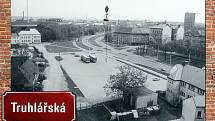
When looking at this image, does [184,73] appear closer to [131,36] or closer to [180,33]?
[180,33]

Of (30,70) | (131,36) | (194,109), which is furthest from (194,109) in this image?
(30,70)

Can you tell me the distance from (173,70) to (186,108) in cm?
74

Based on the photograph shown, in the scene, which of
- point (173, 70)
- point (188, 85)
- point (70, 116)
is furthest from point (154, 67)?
point (70, 116)

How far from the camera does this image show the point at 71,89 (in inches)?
199

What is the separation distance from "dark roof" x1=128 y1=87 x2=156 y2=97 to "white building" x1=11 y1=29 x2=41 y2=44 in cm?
194

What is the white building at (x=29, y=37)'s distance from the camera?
4949 millimetres

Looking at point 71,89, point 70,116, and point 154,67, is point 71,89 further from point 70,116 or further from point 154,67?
point 154,67

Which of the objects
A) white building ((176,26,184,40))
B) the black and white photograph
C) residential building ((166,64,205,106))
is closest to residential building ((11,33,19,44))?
the black and white photograph

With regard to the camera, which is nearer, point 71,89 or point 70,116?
point 70,116

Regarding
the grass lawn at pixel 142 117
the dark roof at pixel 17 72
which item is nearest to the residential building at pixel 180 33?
the grass lawn at pixel 142 117

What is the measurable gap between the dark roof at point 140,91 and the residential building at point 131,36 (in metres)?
0.88

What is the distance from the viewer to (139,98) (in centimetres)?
536

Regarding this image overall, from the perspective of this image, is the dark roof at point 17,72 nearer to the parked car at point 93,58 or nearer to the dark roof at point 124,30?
the parked car at point 93,58

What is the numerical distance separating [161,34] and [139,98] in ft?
4.46
